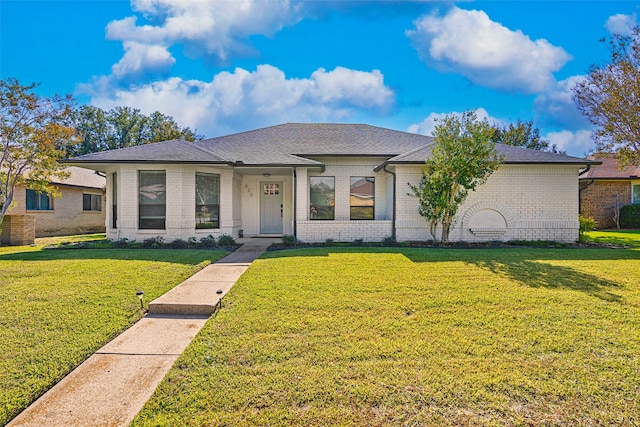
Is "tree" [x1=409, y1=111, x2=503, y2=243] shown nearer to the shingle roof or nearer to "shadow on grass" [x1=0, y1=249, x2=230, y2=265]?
"shadow on grass" [x1=0, y1=249, x2=230, y2=265]

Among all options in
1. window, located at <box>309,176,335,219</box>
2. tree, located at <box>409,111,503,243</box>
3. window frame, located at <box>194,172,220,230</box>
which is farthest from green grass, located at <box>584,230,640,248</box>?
window frame, located at <box>194,172,220,230</box>

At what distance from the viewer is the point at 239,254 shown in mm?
10344

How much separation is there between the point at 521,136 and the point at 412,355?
111ft

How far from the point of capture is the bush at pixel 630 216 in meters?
19.8

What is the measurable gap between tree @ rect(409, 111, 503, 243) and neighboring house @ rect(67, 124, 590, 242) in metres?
0.57

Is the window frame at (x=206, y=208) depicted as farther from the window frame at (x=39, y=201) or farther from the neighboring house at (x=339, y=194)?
the window frame at (x=39, y=201)

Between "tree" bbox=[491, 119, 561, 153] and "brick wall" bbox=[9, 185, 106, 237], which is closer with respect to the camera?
"brick wall" bbox=[9, 185, 106, 237]

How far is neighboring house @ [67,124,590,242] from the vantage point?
40.2 feet

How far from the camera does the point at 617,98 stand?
36.2 ft

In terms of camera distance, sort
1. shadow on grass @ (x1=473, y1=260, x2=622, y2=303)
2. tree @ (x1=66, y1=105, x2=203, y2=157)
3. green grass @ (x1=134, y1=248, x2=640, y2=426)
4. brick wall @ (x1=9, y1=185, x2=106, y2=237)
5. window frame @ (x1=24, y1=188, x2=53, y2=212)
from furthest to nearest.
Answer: tree @ (x1=66, y1=105, x2=203, y2=157) < brick wall @ (x1=9, y1=185, x2=106, y2=237) < window frame @ (x1=24, y1=188, x2=53, y2=212) < shadow on grass @ (x1=473, y1=260, x2=622, y2=303) < green grass @ (x1=134, y1=248, x2=640, y2=426)

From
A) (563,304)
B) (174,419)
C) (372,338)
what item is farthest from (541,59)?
(174,419)

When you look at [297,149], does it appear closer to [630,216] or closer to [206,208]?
[206,208]

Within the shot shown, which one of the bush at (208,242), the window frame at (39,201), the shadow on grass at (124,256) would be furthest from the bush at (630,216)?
the window frame at (39,201)

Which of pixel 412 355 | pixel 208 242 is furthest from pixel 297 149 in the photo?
pixel 412 355
